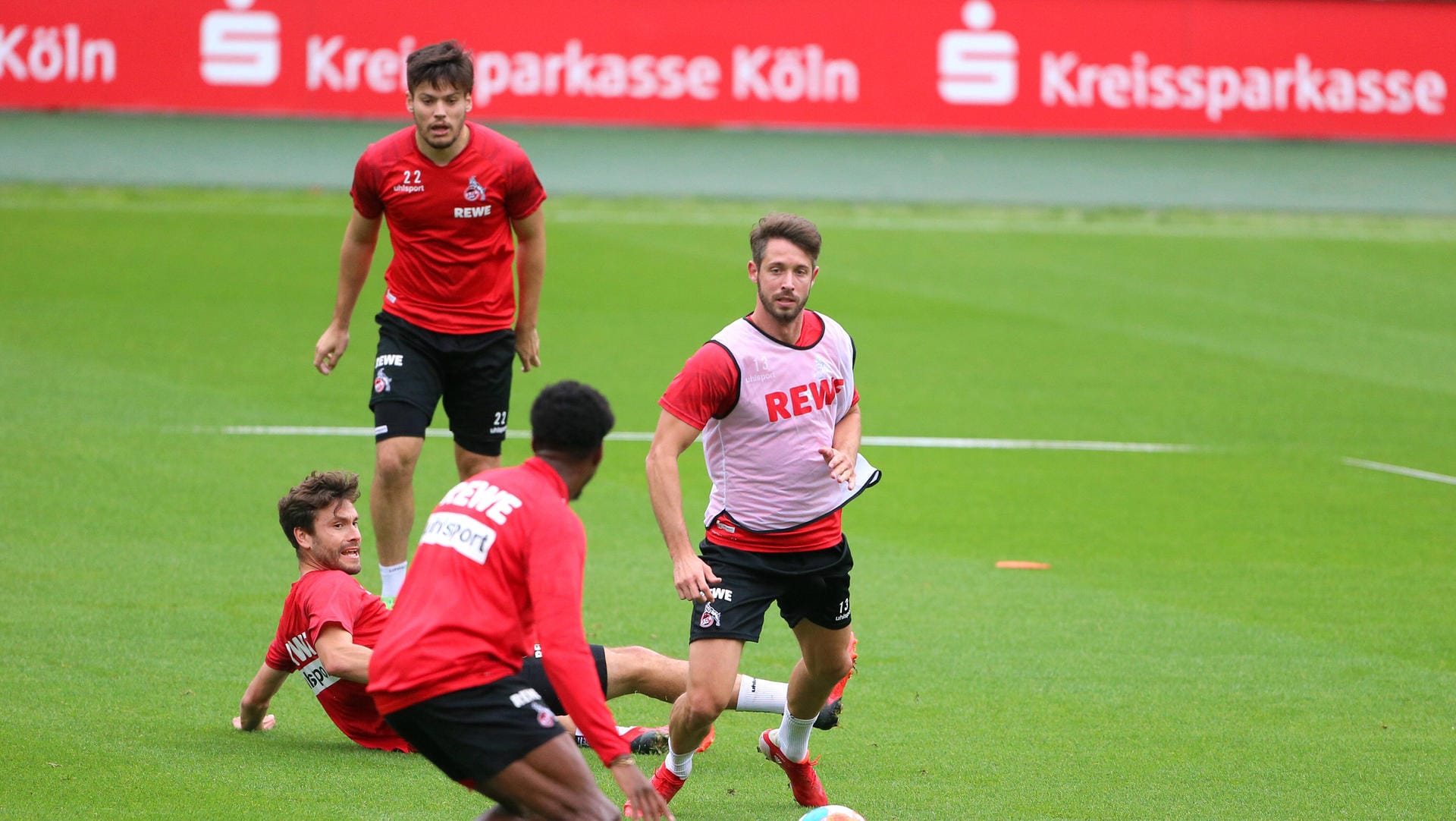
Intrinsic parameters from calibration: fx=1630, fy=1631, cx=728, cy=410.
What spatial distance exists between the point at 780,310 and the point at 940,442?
26.9 ft

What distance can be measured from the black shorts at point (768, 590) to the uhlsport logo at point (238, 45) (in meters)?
19.1

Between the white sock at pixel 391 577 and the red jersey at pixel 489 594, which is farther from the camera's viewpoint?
the white sock at pixel 391 577

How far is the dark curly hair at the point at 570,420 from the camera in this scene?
508 cm

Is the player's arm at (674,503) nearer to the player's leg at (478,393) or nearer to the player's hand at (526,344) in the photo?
the player's leg at (478,393)

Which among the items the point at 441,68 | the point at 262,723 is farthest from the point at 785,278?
the point at 262,723

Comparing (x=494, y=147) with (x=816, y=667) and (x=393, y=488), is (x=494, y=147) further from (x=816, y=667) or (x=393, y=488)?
(x=816, y=667)

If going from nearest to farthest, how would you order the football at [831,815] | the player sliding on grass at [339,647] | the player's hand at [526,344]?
the football at [831,815]
the player sliding on grass at [339,647]
the player's hand at [526,344]

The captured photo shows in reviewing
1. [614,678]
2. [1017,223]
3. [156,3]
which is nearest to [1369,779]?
[614,678]

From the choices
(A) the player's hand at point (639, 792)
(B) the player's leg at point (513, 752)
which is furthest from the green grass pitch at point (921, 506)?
(A) the player's hand at point (639, 792)

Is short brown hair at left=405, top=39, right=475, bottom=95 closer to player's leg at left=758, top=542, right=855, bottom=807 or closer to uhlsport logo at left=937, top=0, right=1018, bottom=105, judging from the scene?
player's leg at left=758, top=542, right=855, bottom=807

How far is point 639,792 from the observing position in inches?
187

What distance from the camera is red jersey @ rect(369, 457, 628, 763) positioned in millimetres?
4891

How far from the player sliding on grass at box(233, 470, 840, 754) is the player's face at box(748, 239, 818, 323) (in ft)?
5.70

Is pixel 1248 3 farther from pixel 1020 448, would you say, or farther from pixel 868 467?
pixel 868 467
